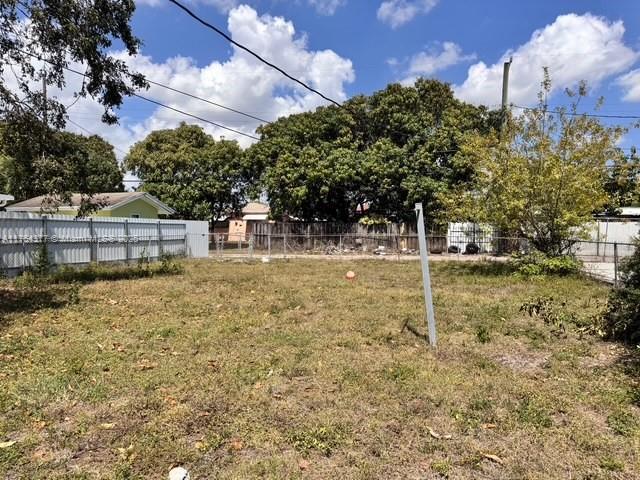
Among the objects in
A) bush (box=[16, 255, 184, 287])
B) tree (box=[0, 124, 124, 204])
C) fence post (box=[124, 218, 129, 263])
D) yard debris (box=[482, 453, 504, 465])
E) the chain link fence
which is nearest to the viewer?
yard debris (box=[482, 453, 504, 465])

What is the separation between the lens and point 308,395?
4.36 metres

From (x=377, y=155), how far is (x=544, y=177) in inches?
499

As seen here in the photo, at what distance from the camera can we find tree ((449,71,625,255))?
40.3ft

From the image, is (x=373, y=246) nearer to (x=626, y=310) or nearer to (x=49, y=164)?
(x=49, y=164)

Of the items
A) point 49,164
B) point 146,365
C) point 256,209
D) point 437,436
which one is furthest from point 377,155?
point 256,209

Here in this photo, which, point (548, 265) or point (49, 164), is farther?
point (548, 265)

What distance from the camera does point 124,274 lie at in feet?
43.8

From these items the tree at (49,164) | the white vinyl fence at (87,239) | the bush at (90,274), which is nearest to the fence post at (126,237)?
the white vinyl fence at (87,239)

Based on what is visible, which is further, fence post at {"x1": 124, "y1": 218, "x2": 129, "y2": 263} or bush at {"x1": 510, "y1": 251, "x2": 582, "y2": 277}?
fence post at {"x1": 124, "y1": 218, "x2": 129, "y2": 263}

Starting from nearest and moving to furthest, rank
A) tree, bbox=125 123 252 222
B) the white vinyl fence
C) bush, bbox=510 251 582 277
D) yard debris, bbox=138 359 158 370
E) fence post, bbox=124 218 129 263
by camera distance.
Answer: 1. yard debris, bbox=138 359 158 370
2. the white vinyl fence
3. bush, bbox=510 251 582 277
4. fence post, bbox=124 218 129 263
5. tree, bbox=125 123 252 222

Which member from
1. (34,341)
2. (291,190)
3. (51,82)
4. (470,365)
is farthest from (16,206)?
(470,365)

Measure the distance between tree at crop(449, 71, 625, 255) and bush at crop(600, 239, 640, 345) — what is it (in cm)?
625

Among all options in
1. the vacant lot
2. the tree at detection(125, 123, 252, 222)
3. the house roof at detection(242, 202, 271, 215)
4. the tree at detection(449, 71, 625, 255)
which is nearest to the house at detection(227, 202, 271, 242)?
the house roof at detection(242, 202, 271, 215)

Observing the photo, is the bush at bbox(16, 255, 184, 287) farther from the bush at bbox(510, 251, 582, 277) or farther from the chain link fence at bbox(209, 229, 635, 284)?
the bush at bbox(510, 251, 582, 277)
